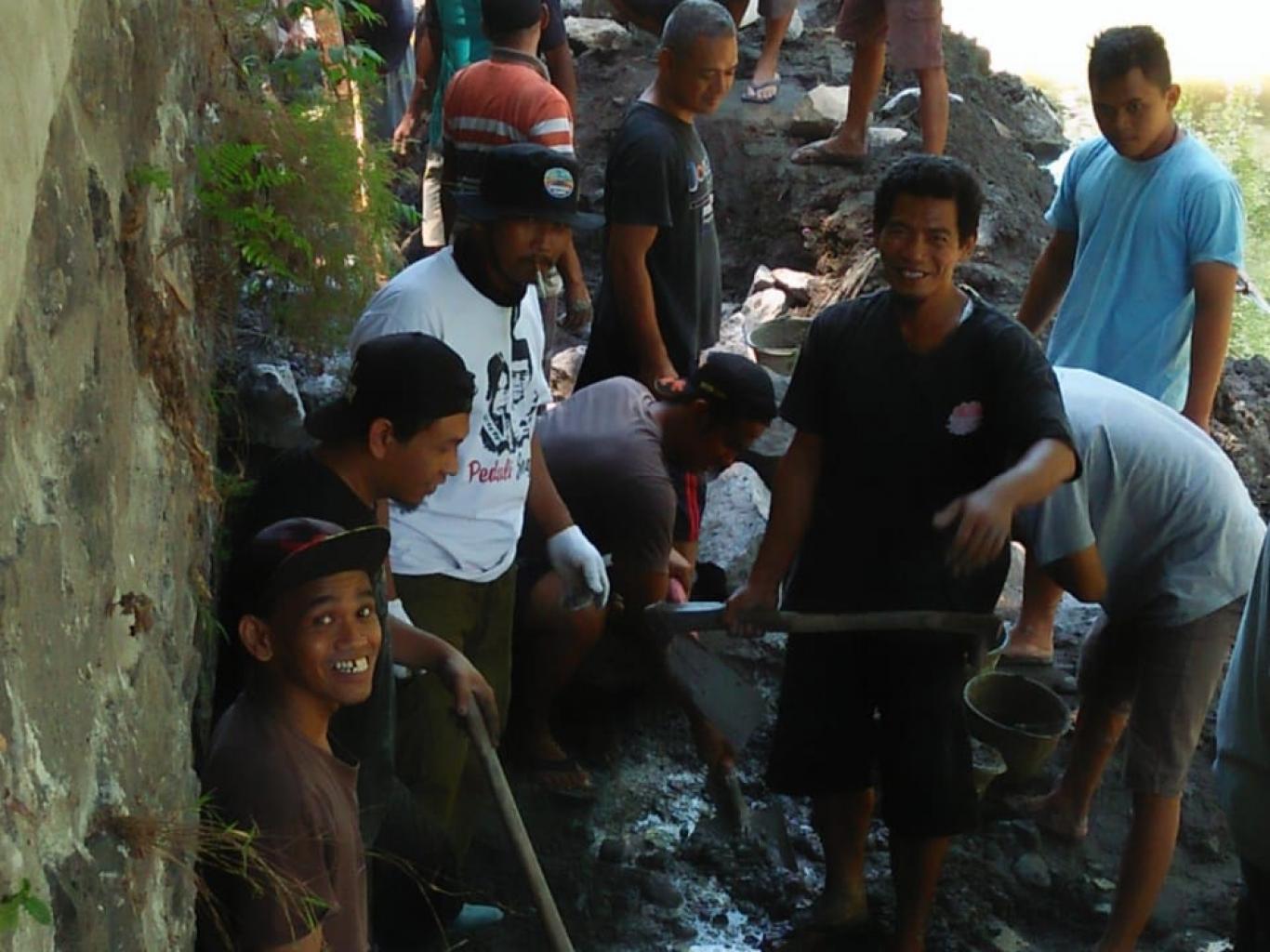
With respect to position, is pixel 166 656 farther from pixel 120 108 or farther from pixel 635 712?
pixel 635 712

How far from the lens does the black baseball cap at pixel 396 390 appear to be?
264cm

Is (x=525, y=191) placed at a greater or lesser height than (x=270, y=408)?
greater

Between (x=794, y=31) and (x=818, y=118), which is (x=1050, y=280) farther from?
(x=794, y=31)

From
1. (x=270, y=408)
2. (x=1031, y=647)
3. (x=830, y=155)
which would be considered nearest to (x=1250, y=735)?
(x=1031, y=647)

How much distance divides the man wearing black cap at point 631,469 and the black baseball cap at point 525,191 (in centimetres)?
57

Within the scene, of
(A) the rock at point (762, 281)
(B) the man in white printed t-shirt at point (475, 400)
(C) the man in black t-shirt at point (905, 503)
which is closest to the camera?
(C) the man in black t-shirt at point (905, 503)

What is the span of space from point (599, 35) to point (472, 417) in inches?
251

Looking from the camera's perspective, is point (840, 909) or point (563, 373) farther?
point (563, 373)

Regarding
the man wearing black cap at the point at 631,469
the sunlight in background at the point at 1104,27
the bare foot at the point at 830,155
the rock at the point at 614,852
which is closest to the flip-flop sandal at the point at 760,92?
the bare foot at the point at 830,155

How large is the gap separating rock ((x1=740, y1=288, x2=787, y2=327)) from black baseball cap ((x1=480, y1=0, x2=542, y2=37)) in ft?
7.37

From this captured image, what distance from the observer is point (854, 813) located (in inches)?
138

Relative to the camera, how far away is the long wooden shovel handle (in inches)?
110

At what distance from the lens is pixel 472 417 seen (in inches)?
124

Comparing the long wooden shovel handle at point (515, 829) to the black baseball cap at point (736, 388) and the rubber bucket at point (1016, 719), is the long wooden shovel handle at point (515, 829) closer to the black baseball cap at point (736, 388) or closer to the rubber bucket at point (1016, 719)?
the black baseball cap at point (736, 388)
